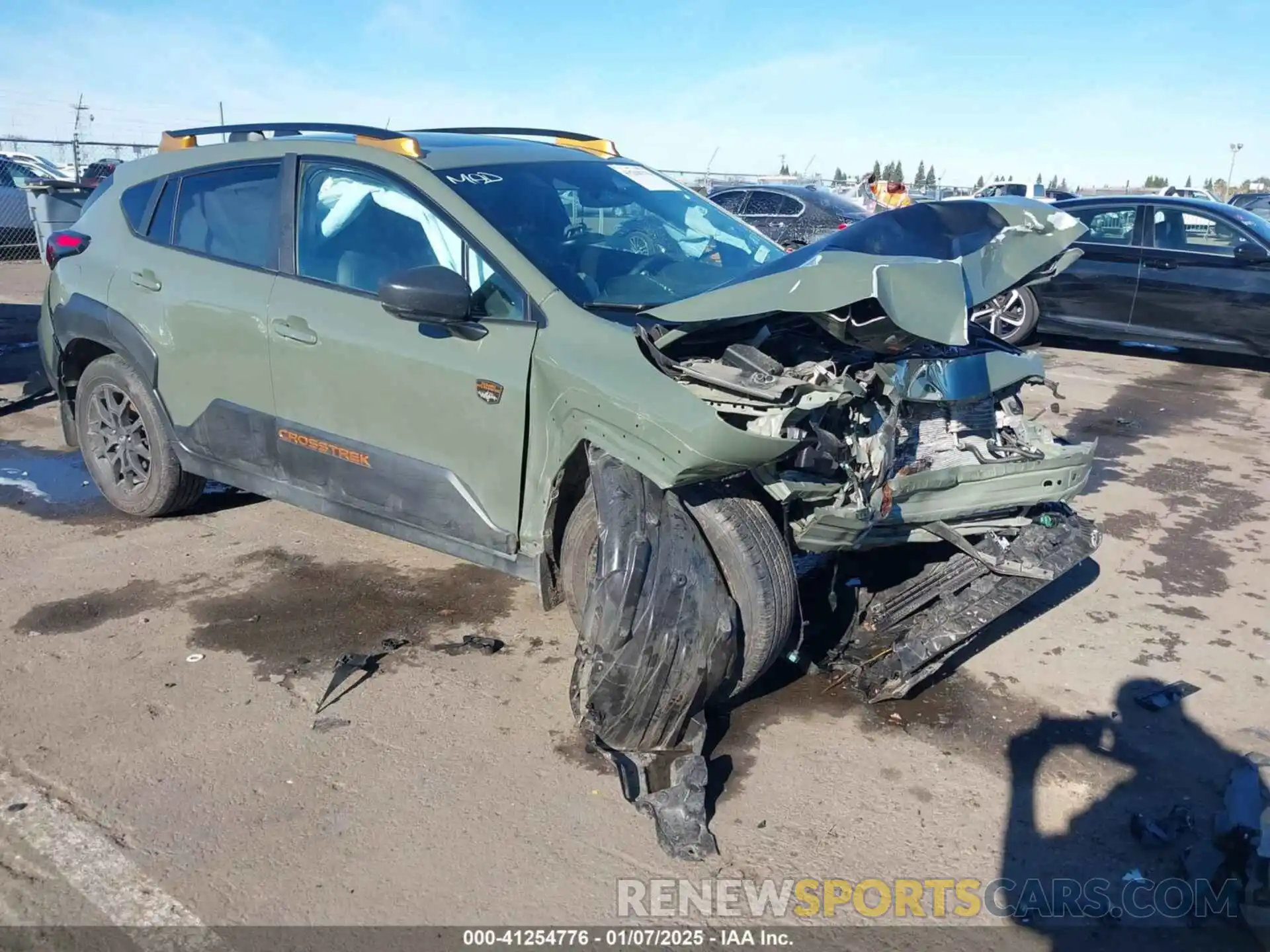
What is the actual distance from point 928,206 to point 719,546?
149cm

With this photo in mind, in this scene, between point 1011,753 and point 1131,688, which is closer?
point 1011,753

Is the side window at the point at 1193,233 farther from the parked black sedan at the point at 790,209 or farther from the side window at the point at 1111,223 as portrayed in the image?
the parked black sedan at the point at 790,209

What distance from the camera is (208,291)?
450 cm

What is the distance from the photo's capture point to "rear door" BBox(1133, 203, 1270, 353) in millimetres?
9609

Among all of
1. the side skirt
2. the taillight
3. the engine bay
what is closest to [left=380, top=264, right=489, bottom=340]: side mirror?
the engine bay

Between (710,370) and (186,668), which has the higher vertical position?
(710,370)

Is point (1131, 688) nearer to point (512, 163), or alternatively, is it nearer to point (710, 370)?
point (710, 370)

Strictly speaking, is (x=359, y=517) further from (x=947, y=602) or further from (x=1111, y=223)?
(x=1111, y=223)

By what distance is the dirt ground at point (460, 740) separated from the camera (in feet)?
9.27

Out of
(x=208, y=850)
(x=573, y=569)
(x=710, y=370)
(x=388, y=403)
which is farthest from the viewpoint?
(x=388, y=403)

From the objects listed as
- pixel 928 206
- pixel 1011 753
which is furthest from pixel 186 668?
pixel 928 206

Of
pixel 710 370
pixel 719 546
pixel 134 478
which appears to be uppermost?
pixel 710 370

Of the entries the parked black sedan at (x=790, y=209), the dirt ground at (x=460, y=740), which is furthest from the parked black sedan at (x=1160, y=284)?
the dirt ground at (x=460, y=740)

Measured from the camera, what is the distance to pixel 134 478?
5246 millimetres
